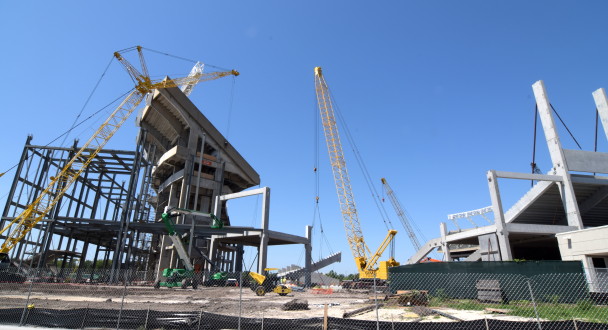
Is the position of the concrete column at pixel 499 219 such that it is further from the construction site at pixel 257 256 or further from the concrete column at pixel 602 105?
the concrete column at pixel 602 105

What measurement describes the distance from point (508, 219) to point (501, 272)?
13.0 m

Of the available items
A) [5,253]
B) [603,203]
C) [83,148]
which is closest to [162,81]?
[83,148]

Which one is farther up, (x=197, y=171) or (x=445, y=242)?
(x=197, y=171)

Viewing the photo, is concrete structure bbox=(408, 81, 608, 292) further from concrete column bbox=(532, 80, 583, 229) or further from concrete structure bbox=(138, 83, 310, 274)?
concrete structure bbox=(138, 83, 310, 274)

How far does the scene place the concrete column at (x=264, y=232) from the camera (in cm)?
4309

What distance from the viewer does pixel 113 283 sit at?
37375 mm

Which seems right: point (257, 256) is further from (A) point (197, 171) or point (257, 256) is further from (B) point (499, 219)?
(B) point (499, 219)

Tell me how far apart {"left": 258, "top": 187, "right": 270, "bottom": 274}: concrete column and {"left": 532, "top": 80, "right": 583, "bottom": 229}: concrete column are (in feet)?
104

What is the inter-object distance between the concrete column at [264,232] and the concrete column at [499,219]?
25.9 meters

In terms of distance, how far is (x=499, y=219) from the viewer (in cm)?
3139

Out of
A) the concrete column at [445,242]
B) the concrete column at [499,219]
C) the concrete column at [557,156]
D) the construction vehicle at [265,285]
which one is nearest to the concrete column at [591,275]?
the concrete column at [499,219]

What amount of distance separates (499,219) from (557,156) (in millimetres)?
8565

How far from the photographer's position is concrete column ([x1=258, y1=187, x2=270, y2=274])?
43094mm

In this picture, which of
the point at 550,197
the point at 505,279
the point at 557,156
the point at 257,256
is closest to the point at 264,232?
the point at 257,256
